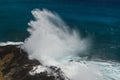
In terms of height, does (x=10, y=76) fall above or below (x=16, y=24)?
above

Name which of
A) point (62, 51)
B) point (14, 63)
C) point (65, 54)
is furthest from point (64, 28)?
point (14, 63)

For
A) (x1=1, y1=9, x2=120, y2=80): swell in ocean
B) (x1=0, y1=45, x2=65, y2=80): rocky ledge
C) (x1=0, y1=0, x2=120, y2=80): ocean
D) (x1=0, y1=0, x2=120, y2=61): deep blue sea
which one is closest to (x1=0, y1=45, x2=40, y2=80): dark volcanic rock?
(x1=0, y1=45, x2=65, y2=80): rocky ledge

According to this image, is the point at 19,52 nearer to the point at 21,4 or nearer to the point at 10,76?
the point at 10,76

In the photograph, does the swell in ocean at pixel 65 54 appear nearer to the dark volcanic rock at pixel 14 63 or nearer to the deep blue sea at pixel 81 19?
the dark volcanic rock at pixel 14 63

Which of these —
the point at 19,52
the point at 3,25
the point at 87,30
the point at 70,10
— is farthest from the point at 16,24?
the point at 19,52

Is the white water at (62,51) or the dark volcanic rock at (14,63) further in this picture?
the white water at (62,51)

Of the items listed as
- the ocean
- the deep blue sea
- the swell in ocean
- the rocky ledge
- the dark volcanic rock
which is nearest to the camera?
the rocky ledge

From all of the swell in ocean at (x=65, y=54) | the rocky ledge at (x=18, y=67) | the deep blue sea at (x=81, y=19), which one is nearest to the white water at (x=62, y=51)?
the swell in ocean at (x=65, y=54)

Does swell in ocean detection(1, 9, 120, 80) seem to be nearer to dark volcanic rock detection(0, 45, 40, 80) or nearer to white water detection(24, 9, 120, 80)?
white water detection(24, 9, 120, 80)
